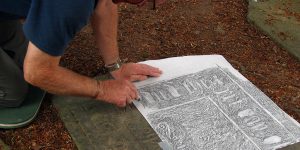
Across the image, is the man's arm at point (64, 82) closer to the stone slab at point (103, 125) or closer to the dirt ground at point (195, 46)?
the stone slab at point (103, 125)

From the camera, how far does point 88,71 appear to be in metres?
1.89

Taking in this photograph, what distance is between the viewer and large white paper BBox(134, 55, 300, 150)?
154 cm

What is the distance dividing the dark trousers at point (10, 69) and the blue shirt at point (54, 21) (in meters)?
0.46

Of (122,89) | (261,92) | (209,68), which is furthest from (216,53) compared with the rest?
(122,89)

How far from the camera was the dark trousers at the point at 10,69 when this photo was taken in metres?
1.60

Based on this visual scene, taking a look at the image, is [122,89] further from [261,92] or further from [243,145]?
[261,92]

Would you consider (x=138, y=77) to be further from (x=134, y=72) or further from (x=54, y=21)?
(x=54, y=21)

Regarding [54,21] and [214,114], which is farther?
[214,114]

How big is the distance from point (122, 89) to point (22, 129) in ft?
1.31

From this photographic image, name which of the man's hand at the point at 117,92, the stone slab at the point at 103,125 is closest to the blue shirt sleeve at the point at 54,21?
the man's hand at the point at 117,92

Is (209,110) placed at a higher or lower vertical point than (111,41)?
lower

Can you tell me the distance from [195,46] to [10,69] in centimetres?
91

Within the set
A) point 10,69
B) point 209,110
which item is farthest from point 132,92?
point 10,69

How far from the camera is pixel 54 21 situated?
113 cm
